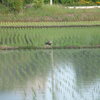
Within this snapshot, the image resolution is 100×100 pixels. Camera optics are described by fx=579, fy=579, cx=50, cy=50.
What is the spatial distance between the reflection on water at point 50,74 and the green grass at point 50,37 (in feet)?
2.61

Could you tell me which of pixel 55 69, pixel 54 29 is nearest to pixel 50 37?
pixel 54 29

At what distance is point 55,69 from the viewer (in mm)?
10328

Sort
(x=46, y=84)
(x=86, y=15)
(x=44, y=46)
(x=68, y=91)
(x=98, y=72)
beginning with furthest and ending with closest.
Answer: (x=86, y=15), (x=44, y=46), (x=98, y=72), (x=46, y=84), (x=68, y=91)

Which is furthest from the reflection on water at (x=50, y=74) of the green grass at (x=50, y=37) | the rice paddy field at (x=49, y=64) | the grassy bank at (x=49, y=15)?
the grassy bank at (x=49, y=15)

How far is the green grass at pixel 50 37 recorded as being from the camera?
14.3 metres

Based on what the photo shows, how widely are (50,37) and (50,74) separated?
484cm

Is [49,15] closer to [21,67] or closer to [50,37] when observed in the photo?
[50,37]

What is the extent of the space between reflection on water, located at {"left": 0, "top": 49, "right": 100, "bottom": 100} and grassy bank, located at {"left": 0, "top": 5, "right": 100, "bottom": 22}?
3045mm

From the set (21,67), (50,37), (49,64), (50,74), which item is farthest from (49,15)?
(50,74)

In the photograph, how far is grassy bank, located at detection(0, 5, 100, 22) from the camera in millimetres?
16438

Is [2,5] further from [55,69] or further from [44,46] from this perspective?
[55,69]

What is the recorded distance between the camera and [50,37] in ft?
47.6

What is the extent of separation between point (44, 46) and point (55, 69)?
147 inches

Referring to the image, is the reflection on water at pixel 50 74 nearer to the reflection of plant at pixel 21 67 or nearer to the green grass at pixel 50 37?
the reflection of plant at pixel 21 67
